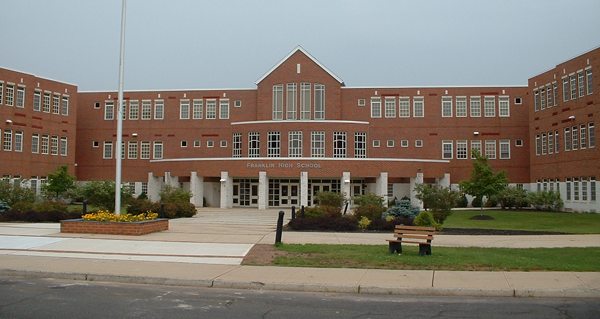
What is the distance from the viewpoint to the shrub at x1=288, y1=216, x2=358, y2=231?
24.7 meters

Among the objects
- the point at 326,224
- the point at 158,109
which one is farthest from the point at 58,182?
the point at 326,224

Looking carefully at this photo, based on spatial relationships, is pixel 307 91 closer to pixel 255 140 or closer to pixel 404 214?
pixel 255 140

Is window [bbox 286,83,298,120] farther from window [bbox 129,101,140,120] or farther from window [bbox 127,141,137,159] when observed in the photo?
window [bbox 127,141,137,159]

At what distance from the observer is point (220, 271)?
12.6m

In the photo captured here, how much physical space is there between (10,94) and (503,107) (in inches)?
1930

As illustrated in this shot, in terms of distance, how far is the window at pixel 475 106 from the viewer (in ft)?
181

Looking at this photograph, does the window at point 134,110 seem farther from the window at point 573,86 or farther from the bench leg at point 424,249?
the bench leg at point 424,249

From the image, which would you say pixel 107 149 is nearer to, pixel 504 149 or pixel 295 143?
pixel 295 143

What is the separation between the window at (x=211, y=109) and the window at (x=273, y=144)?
10.4 metres

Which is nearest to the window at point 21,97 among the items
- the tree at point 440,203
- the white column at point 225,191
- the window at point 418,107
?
the white column at point 225,191

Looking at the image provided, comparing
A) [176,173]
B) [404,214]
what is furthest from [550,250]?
[176,173]

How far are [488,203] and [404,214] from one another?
29.0 meters

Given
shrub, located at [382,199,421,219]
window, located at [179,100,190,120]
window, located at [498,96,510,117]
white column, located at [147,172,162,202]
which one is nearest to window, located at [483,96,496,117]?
window, located at [498,96,510,117]

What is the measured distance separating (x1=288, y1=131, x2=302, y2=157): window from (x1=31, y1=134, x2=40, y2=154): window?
2506 cm
